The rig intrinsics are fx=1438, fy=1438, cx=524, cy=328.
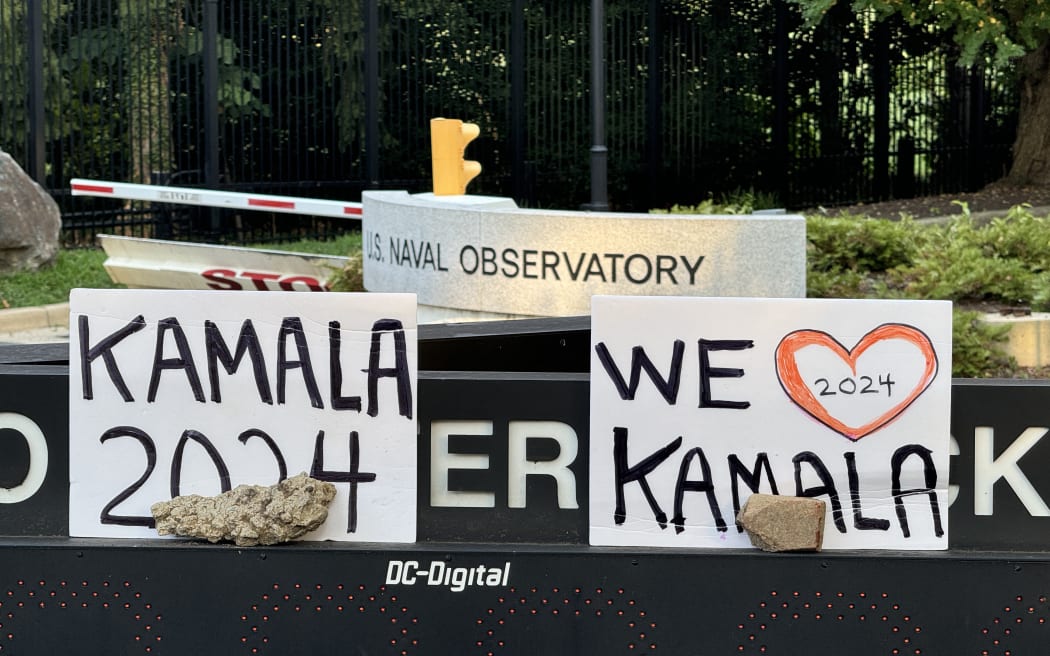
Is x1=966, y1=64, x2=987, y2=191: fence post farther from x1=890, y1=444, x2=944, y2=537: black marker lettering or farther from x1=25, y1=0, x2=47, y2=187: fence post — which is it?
x1=890, y1=444, x2=944, y2=537: black marker lettering

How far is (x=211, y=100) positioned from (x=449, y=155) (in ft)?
20.6

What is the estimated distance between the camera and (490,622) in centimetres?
291

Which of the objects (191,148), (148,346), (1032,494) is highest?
(191,148)

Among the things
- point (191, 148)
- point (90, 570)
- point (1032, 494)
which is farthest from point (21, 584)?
point (191, 148)

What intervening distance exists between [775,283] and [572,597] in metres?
5.55

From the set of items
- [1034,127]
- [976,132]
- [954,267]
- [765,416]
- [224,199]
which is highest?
[976,132]

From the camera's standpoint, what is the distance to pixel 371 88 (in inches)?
679

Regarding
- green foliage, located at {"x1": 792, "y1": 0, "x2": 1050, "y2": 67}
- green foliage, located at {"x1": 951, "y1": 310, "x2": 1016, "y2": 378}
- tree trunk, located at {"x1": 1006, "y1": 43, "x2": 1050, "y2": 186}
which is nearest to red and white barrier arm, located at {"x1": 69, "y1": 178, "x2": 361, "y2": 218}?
green foliage, located at {"x1": 792, "y1": 0, "x2": 1050, "y2": 67}

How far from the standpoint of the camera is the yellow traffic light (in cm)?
1052

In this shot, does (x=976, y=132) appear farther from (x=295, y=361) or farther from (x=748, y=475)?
(x=295, y=361)

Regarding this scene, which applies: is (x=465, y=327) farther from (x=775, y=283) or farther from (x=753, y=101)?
(x=753, y=101)

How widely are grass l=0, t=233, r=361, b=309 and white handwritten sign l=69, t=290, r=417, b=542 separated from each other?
890 centimetres

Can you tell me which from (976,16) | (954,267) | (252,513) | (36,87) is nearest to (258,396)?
(252,513)

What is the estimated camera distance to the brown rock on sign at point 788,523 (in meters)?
2.86
